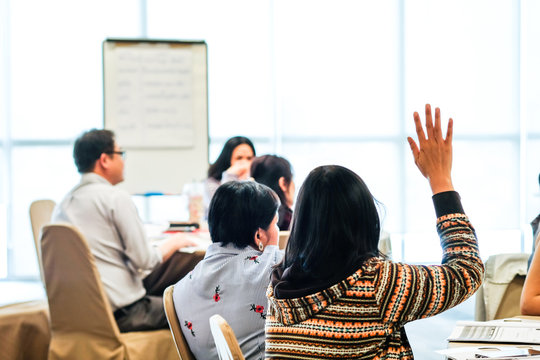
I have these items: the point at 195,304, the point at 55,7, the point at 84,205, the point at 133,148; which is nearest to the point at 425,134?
the point at 195,304

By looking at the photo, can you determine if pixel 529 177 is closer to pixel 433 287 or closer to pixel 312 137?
pixel 312 137

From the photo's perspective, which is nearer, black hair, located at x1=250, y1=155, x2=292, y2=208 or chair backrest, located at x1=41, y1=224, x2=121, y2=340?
chair backrest, located at x1=41, y1=224, x2=121, y2=340

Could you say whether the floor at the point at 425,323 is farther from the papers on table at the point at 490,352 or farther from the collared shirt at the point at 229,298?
the papers on table at the point at 490,352

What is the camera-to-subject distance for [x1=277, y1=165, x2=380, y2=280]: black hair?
1255mm

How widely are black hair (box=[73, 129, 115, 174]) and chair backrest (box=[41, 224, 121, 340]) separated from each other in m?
0.78

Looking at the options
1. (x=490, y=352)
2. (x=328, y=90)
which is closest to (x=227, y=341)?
(x=490, y=352)

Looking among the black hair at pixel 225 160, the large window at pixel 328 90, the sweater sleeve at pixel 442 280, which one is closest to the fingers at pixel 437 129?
the sweater sleeve at pixel 442 280

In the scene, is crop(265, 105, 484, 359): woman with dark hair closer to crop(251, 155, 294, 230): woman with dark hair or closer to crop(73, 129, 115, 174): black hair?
crop(73, 129, 115, 174): black hair

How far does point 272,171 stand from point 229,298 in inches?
58.4

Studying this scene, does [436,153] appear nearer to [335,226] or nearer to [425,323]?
[335,226]

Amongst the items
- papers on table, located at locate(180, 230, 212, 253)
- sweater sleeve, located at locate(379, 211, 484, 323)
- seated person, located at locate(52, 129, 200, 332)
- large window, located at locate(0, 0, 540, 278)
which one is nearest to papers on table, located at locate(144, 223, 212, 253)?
papers on table, located at locate(180, 230, 212, 253)

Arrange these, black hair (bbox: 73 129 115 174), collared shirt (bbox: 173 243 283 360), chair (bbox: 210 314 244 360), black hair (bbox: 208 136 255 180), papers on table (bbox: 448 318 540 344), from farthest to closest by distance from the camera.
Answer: black hair (bbox: 208 136 255 180) → black hair (bbox: 73 129 115 174) → collared shirt (bbox: 173 243 283 360) → papers on table (bbox: 448 318 540 344) → chair (bbox: 210 314 244 360)

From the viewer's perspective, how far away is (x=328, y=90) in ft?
20.9

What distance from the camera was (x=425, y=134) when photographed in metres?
1.27
